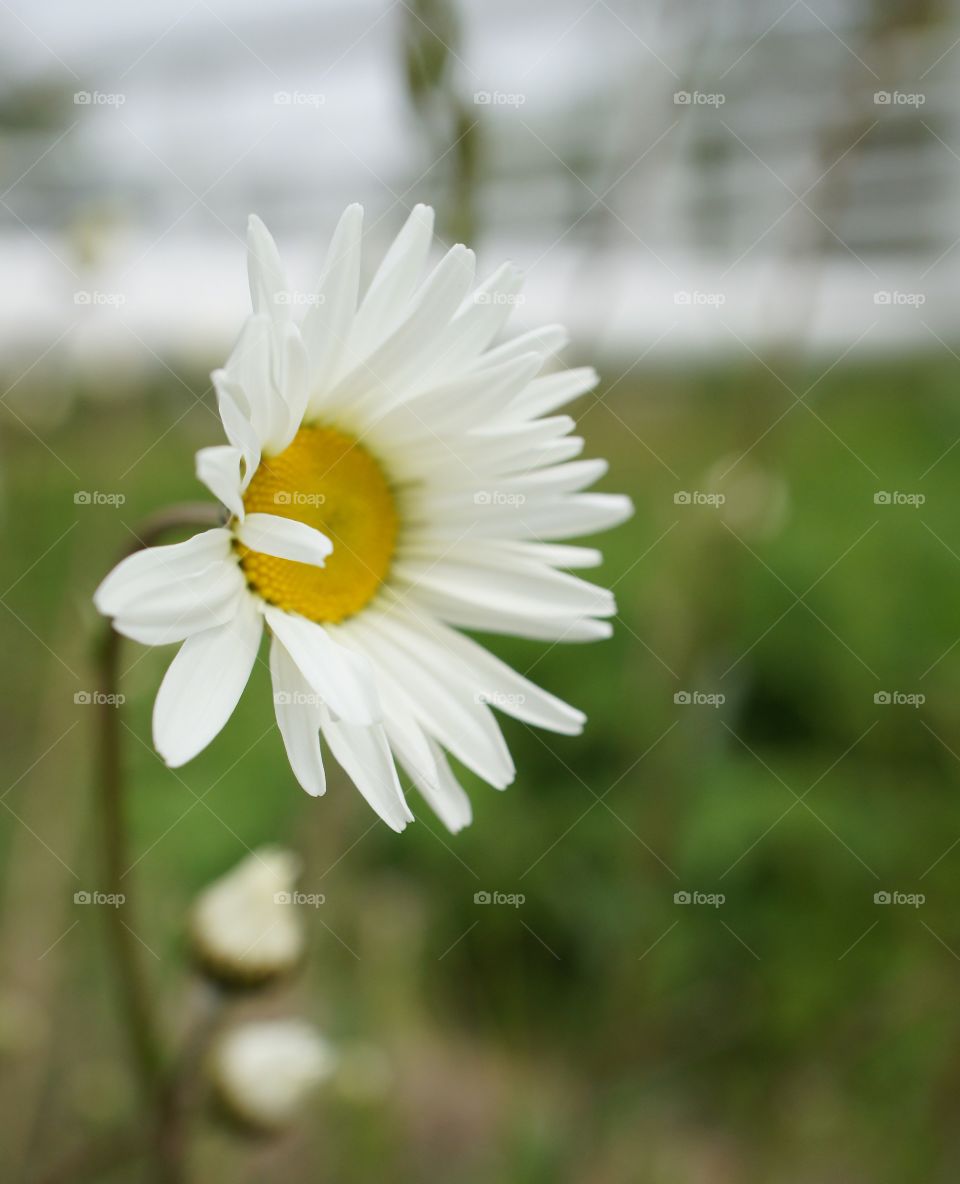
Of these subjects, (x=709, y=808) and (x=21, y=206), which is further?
(x=21, y=206)

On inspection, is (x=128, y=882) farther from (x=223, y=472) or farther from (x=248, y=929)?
(x=223, y=472)

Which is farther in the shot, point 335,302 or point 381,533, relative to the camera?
point 381,533

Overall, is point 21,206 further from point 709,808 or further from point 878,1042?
point 878,1042

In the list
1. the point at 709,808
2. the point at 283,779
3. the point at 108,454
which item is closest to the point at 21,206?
the point at 108,454

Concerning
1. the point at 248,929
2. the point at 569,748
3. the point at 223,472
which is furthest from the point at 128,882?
the point at 569,748

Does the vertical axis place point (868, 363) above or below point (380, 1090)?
above

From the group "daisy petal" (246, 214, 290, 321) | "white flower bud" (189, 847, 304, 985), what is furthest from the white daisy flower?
"white flower bud" (189, 847, 304, 985)
